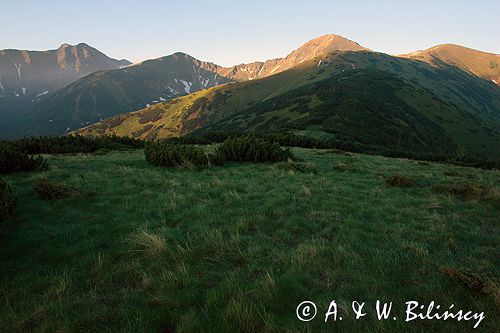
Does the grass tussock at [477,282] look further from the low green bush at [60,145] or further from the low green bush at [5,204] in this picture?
the low green bush at [60,145]

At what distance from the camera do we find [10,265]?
17.9 feet

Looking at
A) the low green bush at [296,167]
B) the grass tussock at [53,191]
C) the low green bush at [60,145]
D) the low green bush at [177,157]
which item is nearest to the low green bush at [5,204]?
the grass tussock at [53,191]

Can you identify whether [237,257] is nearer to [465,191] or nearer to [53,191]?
[53,191]

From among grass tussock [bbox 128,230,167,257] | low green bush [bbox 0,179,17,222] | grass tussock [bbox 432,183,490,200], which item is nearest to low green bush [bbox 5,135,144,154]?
low green bush [bbox 0,179,17,222]

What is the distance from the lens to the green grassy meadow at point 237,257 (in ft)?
12.8

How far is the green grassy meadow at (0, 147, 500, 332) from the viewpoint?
3.89m

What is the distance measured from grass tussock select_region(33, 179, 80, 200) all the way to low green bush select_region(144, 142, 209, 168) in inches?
222

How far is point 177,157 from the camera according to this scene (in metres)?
15.1

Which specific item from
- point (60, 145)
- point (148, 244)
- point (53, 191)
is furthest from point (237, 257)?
point (60, 145)

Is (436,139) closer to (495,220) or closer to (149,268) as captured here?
(495,220)

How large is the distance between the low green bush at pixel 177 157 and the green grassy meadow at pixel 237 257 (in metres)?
4.51

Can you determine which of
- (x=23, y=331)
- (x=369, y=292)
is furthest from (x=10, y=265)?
(x=369, y=292)

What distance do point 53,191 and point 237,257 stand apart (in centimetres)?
682

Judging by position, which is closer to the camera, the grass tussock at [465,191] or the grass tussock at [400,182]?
the grass tussock at [465,191]
